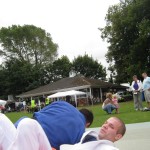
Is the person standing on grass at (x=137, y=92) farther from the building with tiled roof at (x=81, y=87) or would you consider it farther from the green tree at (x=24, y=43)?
the green tree at (x=24, y=43)

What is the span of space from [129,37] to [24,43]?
37753 mm

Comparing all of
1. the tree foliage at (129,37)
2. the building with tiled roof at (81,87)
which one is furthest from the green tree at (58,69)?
the tree foliage at (129,37)

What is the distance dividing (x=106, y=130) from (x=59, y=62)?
80.8 metres

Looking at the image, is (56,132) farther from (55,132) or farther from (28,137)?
(28,137)

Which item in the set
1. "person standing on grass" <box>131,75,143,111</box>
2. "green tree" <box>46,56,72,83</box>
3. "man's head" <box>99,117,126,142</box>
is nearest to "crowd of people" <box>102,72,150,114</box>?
"person standing on grass" <box>131,75,143,111</box>

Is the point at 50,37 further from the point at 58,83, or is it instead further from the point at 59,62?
the point at 58,83

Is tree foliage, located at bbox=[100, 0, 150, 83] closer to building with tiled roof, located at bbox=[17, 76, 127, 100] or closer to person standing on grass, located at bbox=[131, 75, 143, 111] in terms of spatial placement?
building with tiled roof, located at bbox=[17, 76, 127, 100]

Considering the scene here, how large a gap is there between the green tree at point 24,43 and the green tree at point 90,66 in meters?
7.07

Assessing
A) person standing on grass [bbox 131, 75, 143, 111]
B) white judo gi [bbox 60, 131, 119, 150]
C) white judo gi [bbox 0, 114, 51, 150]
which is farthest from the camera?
person standing on grass [bbox 131, 75, 143, 111]

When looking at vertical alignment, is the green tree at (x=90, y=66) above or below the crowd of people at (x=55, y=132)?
above

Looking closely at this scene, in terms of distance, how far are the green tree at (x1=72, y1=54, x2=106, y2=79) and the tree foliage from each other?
27540mm

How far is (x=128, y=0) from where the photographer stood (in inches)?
2229

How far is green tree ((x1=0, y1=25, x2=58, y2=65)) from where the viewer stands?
8681 centimetres

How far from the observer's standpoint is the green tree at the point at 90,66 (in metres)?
86.5
